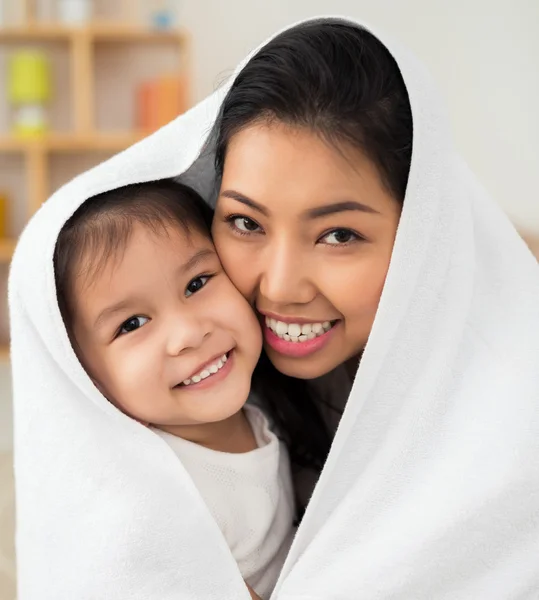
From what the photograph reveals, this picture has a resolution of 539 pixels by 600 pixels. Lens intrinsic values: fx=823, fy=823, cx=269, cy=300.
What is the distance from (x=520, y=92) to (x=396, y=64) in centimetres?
264

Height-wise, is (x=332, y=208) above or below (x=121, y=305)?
above

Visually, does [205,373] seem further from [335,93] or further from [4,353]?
[4,353]

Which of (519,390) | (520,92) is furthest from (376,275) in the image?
(520,92)

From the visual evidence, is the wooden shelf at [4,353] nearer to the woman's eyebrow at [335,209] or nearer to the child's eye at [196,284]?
the child's eye at [196,284]

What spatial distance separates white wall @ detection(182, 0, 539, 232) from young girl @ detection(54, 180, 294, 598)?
8.43 ft

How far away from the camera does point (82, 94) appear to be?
341cm

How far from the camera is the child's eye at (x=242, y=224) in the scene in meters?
1.20

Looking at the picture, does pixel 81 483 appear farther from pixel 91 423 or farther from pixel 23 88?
pixel 23 88

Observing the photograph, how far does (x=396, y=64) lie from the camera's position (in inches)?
45.1

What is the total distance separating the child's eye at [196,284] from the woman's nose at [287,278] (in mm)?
106

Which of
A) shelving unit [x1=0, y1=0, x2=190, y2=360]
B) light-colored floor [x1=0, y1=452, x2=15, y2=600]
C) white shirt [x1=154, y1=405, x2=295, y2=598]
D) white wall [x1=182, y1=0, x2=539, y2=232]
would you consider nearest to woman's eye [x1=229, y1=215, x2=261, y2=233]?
white shirt [x1=154, y1=405, x2=295, y2=598]

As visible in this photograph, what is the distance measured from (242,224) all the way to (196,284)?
0.11 meters

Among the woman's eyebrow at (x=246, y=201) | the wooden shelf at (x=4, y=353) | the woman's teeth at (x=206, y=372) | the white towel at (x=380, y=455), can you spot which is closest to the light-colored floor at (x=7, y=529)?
→ the white towel at (x=380, y=455)

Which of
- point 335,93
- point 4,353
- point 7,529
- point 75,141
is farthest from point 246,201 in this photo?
point 4,353
